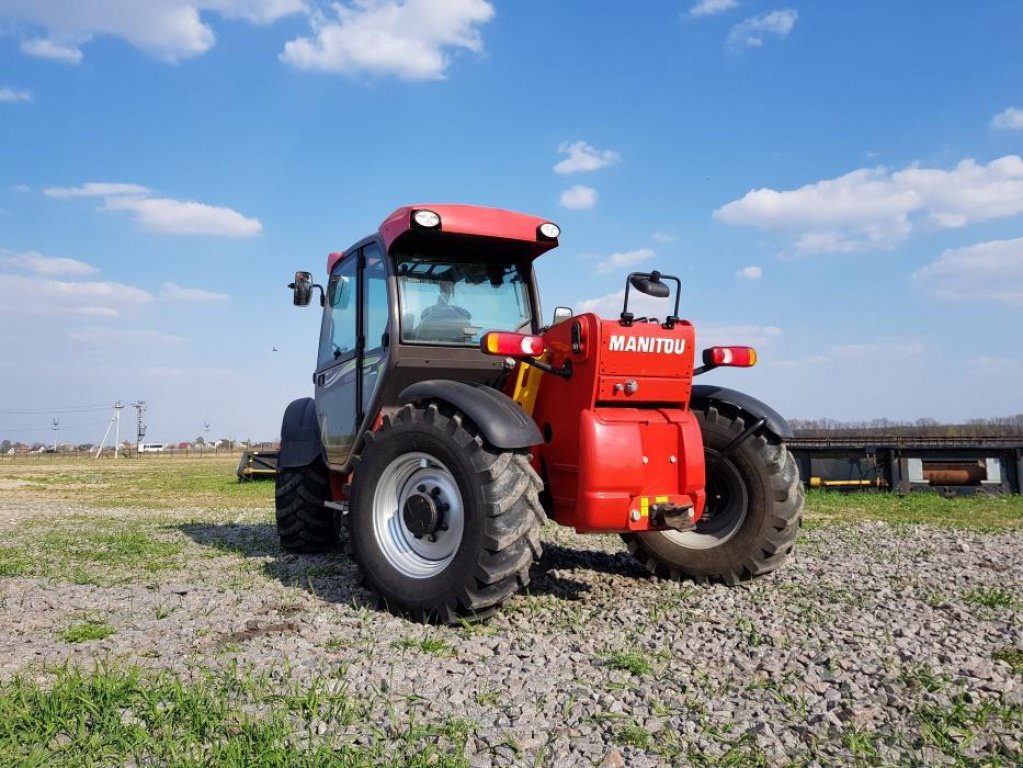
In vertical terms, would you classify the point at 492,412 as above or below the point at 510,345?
below

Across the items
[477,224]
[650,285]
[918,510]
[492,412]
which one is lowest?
[918,510]

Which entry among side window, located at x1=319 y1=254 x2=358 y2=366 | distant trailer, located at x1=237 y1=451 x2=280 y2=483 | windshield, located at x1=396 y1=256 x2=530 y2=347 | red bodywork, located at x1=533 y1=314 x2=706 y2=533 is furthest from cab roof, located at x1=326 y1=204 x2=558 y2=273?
distant trailer, located at x1=237 y1=451 x2=280 y2=483

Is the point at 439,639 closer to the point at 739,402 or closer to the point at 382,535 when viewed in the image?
the point at 382,535

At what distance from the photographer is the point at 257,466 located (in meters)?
19.6

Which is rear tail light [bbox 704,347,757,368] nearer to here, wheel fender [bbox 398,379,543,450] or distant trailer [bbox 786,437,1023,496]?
wheel fender [bbox 398,379,543,450]

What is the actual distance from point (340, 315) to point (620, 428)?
3238mm

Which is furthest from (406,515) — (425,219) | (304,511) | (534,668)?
(304,511)

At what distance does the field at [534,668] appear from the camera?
2656mm

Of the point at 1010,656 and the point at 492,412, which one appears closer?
the point at 1010,656

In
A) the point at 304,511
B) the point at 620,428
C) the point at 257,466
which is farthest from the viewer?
the point at 257,466

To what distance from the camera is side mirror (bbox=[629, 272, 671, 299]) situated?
476 cm

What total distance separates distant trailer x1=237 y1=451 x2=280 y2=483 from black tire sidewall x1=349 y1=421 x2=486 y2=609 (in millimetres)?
13583

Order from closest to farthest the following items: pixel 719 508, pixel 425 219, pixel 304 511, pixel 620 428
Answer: pixel 620 428 < pixel 425 219 < pixel 719 508 < pixel 304 511

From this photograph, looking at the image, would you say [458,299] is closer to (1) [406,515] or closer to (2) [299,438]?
(1) [406,515]
